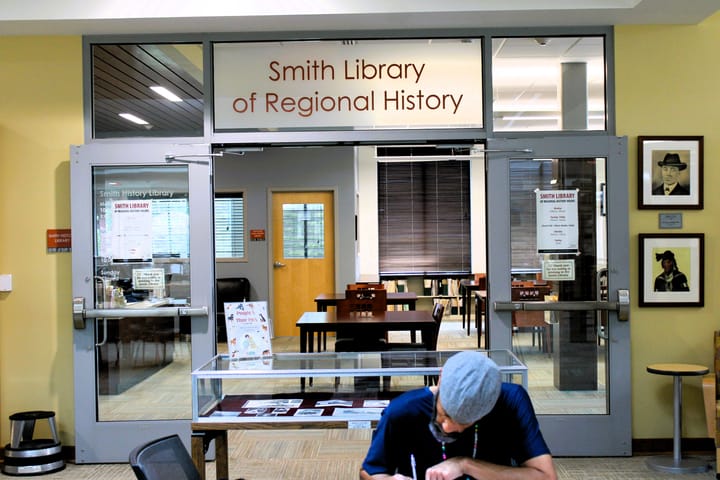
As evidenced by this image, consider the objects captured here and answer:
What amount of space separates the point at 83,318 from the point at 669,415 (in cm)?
410

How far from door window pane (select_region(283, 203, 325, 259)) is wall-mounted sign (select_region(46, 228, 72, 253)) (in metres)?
5.56

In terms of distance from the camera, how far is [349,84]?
193 inches

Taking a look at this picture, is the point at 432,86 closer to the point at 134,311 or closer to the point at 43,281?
the point at 134,311

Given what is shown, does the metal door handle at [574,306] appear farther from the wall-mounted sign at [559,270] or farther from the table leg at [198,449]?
the table leg at [198,449]

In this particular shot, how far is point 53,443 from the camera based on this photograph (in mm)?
4691

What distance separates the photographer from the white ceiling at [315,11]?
14.7 ft

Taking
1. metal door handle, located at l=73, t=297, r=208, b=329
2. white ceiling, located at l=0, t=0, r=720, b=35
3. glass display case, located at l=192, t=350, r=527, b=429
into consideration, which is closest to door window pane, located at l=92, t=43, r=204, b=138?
white ceiling, located at l=0, t=0, r=720, b=35

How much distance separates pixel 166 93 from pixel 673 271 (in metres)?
3.75

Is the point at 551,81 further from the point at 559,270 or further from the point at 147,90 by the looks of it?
the point at 147,90

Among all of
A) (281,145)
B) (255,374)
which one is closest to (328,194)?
(281,145)

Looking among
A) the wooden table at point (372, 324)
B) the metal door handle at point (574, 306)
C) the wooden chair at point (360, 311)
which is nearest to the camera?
the metal door handle at point (574, 306)

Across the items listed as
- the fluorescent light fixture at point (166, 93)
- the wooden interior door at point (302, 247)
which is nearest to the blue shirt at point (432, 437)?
the fluorescent light fixture at point (166, 93)

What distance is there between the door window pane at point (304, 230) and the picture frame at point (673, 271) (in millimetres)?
6140

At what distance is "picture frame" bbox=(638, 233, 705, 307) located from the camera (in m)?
4.84
